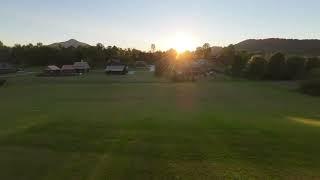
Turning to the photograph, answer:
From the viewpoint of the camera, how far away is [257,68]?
Answer: 209 feet

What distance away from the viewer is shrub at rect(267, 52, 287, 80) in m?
61.9

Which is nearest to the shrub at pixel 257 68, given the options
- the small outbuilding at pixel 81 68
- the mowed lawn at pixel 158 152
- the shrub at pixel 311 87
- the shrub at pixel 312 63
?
the shrub at pixel 312 63

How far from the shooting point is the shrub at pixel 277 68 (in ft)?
203

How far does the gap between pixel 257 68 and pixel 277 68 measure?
2478mm

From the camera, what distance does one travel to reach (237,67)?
246 feet

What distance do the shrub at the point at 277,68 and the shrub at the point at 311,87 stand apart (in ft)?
60.5

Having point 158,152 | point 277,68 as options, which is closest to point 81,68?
point 277,68

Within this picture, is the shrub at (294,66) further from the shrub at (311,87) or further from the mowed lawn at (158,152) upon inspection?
the mowed lawn at (158,152)

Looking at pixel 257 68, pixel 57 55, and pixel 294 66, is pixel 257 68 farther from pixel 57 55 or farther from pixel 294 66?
pixel 57 55

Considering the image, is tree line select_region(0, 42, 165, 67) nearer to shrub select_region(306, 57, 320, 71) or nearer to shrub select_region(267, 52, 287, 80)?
shrub select_region(267, 52, 287, 80)

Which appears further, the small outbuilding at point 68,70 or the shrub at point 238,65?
the small outbuilding at point 68,70

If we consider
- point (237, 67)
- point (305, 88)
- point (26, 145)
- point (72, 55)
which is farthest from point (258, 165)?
point (72, 55)

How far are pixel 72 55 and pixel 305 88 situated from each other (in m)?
74.3

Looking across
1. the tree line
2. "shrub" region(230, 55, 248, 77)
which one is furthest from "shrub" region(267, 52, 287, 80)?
the tree line
